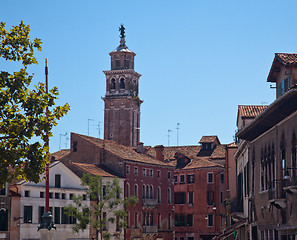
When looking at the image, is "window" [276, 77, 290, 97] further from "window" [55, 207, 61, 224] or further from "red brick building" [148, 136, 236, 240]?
"red brick building" [148, 136, 236, 240]

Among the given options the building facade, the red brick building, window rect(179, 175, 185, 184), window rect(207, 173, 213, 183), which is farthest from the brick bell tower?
the building facade

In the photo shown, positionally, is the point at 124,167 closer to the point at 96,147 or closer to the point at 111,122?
the point at 96,147

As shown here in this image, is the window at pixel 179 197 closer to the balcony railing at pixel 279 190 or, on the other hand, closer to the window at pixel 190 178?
the window at pixel 190 178

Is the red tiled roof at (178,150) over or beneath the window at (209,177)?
over

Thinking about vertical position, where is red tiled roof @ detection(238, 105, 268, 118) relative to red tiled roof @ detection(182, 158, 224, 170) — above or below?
below

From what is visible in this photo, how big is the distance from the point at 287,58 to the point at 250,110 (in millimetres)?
12209

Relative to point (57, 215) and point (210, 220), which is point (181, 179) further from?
point (57, 215)

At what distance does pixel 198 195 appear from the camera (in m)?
88.3

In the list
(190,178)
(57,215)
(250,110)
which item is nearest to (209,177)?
(190,178)

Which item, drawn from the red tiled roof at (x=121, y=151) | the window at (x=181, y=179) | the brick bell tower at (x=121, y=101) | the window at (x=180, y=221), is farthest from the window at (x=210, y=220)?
the brick bell tower at (x=121, y=101)

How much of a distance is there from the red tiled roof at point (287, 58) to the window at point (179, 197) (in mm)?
62936

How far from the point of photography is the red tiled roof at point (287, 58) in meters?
26.9

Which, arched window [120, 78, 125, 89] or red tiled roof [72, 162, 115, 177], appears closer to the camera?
red tiled roof [72, 162, 115, 177]

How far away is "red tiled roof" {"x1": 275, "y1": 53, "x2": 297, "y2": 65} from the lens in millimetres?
26923
